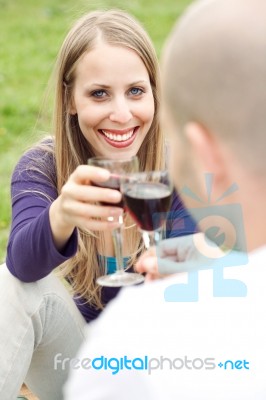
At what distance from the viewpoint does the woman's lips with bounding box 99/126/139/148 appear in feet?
10.4

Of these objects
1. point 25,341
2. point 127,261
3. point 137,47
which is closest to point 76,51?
point 137,47

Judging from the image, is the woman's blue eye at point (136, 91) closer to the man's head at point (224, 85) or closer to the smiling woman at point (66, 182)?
the smiling woman at point (66, 182)

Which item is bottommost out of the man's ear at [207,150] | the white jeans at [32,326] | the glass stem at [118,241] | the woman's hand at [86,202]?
the white jeans at [32,326]

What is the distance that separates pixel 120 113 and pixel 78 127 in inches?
10.8

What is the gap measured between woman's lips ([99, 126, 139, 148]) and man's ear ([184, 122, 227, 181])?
4.67 ft

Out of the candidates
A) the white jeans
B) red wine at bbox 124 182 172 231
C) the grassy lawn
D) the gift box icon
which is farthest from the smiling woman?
the grassy lawn

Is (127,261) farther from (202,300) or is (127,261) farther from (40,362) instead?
(202,300)

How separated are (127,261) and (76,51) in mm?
802

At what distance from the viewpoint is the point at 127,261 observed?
328cm

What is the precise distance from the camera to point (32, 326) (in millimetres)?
2938

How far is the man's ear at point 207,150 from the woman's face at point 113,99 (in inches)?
55.2

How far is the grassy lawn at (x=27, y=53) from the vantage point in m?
6.68

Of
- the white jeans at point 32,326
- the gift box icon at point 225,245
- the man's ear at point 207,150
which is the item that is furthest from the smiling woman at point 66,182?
the man's ear at point 207,150

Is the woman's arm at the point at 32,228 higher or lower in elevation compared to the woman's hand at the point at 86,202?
lower
